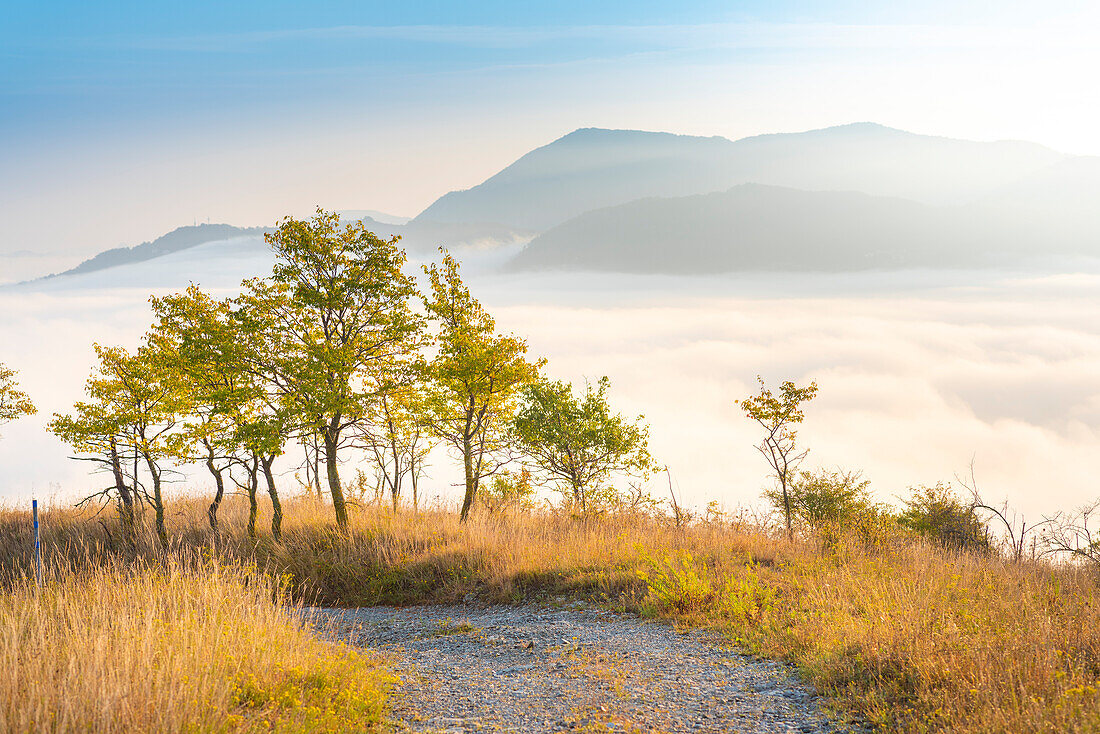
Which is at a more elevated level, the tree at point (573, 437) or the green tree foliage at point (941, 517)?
the tree at point (573, 437)

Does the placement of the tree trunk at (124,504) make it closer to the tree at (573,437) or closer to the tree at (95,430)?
the tree at (95,430)

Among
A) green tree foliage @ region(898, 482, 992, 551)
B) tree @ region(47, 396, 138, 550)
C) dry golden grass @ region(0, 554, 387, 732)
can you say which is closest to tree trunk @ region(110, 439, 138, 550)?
tree @ region(47, 396, 138, 550)

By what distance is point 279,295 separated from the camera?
47.9 feet

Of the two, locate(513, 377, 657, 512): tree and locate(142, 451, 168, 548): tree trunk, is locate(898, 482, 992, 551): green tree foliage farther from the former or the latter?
locate(142, 451, 168, 548): tree trunk

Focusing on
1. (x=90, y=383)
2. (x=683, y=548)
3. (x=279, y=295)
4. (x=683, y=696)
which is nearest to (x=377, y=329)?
(x=279, y=295)

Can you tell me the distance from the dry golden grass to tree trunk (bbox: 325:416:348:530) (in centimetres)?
606

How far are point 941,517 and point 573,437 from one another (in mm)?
13019

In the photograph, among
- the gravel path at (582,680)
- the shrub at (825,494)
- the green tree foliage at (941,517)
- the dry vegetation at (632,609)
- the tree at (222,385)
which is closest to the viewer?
the dry vegetation at (632,609)

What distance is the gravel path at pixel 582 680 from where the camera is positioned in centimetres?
608

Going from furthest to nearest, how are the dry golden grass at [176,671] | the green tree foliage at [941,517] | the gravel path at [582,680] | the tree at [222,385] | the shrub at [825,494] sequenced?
the shrub at [825,494] < the green tree foliage at [941,517] < the tree at [222,385] < the gravel path at [582,680] < the dry golden grass at [176,671]

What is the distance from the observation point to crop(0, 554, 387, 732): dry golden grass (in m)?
5.22

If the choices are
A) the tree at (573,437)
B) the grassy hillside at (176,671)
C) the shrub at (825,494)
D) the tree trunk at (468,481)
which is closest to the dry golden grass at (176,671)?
the grassy hillside at (176,671)

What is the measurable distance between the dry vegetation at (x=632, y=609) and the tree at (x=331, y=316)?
246cm

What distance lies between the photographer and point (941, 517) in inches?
973
